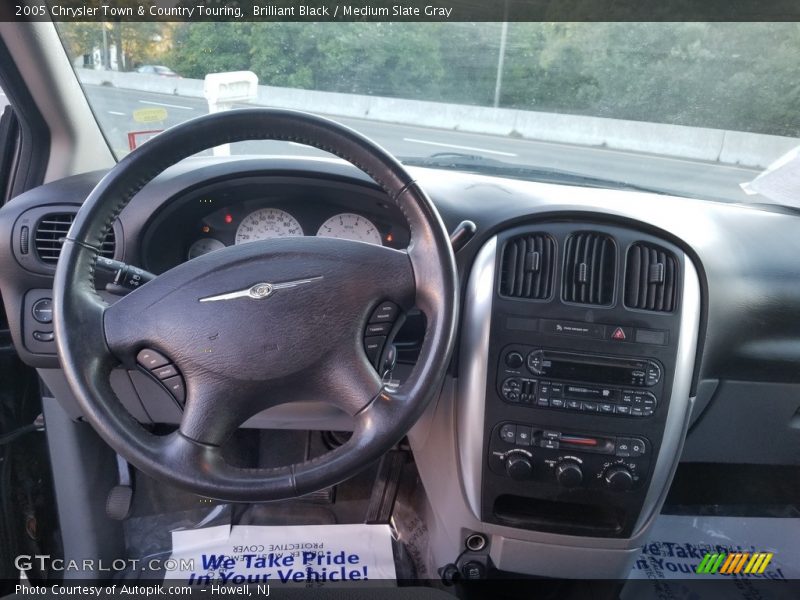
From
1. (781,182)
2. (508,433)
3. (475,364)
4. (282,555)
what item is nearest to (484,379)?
(475,364)

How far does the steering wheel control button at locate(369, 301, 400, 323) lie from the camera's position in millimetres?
1251

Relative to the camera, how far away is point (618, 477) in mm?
1548

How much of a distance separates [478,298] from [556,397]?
301 mm

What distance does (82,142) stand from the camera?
6.64 ft

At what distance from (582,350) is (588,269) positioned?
0.19 meters

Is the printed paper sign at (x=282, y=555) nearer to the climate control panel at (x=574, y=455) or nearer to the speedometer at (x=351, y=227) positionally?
the climate control panel at (x=574, y=455)

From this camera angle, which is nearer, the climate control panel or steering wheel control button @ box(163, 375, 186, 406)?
steering wheel control button @ box(163, 375, 186, 406)

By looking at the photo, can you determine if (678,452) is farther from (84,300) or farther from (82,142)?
(82,142)

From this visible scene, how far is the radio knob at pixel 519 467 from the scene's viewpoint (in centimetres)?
155

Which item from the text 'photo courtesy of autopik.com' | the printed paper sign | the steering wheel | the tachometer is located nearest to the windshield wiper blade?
the text 'photo courtesy of autopik.com'

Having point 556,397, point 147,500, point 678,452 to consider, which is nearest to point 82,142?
point 147,500

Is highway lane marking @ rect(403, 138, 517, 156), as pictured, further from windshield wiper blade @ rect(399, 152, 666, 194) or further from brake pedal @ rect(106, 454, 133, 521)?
brake pedal @ rect(106, 454, 133, 521)

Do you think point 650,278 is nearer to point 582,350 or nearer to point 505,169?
point 582,350

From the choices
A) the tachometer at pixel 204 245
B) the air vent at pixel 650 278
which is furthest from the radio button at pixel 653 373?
the tachometer at pixel 204 245
